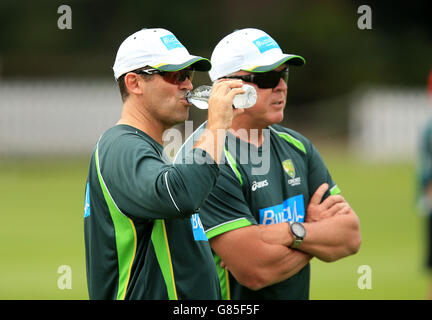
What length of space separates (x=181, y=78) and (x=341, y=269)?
865 centimetres

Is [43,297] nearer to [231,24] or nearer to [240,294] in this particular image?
[240,294]

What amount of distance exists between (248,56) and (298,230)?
1.17 m

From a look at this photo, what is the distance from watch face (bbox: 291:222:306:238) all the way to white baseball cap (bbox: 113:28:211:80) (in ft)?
4.04

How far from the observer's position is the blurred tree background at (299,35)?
3656 cm

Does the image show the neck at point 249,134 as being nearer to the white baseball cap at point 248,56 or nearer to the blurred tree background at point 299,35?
the white baseball cap at point 248,56

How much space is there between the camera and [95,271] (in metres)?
3.90

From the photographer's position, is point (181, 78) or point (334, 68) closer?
point (181, 78)

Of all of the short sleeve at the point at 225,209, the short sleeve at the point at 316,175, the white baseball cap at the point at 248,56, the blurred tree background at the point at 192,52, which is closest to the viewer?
the short sleeve at the point at 225,209

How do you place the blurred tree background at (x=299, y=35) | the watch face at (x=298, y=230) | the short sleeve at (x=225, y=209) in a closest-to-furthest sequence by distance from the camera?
the short sleeve at (x=225, y=209)
the watch face at (x=298, y=230)
the blurred tree background at (x=299, y=35)

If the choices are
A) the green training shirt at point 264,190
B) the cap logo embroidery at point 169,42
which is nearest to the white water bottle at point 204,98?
the cap logo embroidery at point 169,42

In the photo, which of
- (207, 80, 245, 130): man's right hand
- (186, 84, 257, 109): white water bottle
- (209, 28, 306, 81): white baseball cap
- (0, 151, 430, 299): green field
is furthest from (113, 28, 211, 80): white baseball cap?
(0, 151, 430, 299): green field

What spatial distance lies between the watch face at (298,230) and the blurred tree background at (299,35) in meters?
30.5

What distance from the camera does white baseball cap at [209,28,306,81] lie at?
15.8 feet
